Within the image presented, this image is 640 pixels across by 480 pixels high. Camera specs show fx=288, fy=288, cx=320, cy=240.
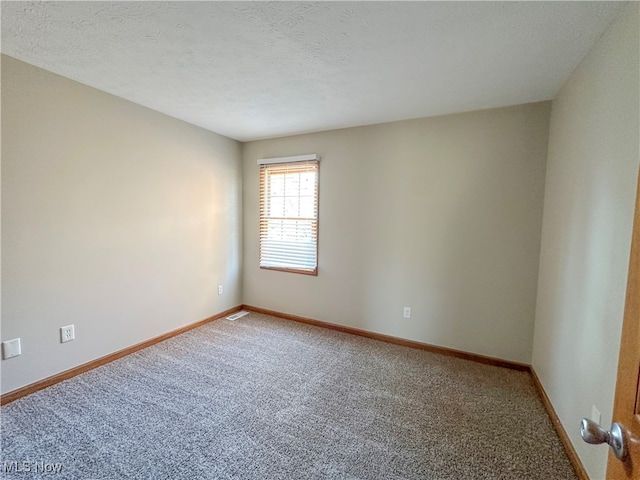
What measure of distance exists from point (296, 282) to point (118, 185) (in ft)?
6.92

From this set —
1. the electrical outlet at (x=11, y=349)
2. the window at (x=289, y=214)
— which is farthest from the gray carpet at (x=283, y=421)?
the window at (x=289, y=214)

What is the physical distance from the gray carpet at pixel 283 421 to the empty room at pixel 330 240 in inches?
0.7

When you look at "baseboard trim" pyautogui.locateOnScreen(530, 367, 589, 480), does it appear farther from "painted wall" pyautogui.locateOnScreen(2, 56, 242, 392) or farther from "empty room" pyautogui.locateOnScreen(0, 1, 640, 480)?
"painted wall" pyautogui.locateOnScreen(2, 56, 242, 392)

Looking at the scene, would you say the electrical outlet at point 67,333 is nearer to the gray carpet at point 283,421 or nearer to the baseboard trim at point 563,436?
the gray carpet at point 283,421

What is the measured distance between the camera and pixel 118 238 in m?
2.58

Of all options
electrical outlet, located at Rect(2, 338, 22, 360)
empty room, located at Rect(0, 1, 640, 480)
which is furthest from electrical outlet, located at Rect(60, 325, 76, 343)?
electrical outlet, located at Rect(2, 338, 22, 360)

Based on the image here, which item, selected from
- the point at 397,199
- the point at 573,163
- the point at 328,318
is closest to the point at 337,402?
the point at 328,318

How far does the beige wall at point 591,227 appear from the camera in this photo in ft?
4.20

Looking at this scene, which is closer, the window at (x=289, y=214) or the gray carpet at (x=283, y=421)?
the gray carpet at (x=283, y=421)

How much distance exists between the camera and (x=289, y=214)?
365 centimetres

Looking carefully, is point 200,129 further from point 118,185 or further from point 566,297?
point 566,297

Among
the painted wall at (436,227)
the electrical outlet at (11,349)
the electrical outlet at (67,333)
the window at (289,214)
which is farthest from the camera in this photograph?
the window at (289,214)

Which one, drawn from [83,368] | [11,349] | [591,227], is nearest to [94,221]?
[11,349]

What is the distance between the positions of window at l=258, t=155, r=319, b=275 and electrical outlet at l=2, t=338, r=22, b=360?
91.5 inches
